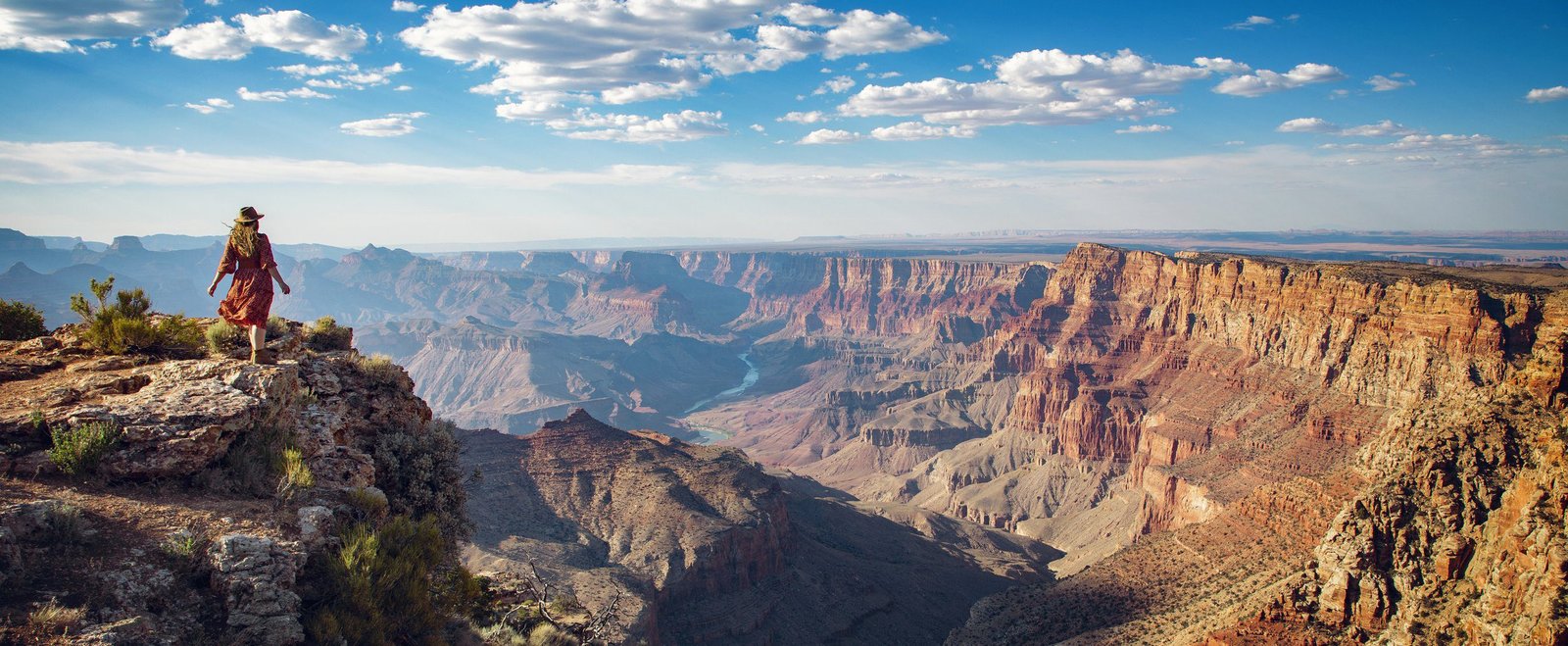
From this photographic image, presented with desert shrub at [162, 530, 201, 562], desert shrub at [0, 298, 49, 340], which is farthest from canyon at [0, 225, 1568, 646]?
desert shrub at [0, 298, 49, 340]

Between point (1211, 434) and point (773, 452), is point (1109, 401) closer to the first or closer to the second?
point (1211, 434)

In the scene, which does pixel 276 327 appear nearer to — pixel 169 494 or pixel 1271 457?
pixel 169 494

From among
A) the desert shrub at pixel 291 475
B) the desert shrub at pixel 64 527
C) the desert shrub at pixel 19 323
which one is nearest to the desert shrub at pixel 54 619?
the desert shrub at pixel 64 527

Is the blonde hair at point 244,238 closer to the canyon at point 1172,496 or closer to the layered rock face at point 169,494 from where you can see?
the layered rock face at point 169,494

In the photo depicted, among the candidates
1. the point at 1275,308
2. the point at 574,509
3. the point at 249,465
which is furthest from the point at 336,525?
the point at 1275,308

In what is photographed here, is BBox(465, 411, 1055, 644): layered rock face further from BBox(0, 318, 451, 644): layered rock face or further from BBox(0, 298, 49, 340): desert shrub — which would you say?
BBox(0, 318, 451, 644): layered rock face

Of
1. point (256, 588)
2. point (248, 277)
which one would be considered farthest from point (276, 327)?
point (256, 588)
